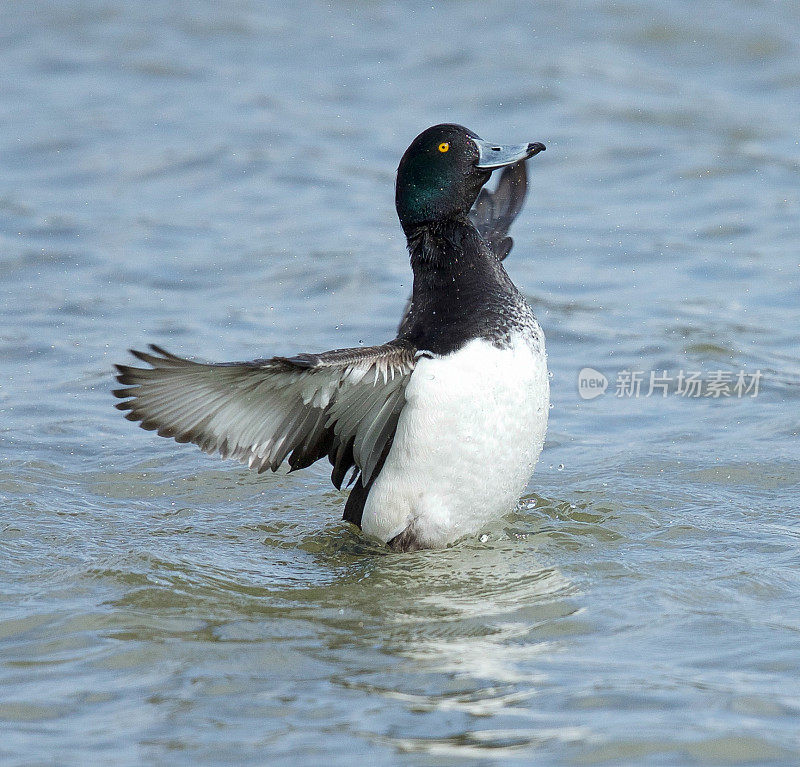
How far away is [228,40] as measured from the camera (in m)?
15.0

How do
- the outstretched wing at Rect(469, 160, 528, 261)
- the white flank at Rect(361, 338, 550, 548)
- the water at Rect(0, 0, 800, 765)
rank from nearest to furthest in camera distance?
1. the water at Rect(0, 0, 800, 765)
2. the white flank at Rect(361, 338, 550, 548)
3. the outstretched wing at Rect(469, 160, 528, 261)

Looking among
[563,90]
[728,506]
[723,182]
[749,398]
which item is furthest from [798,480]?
[563,90]

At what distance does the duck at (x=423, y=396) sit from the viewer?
494 centimetres

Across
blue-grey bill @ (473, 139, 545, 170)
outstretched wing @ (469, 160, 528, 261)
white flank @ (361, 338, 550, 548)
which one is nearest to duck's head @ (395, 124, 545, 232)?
blue-grey bill @ (473, 139, 545, 170)

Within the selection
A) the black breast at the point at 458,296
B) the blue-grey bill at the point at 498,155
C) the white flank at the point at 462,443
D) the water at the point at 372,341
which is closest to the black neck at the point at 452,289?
the black breast at the point at 458,296

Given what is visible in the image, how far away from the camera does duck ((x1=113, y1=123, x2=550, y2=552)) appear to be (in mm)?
4941

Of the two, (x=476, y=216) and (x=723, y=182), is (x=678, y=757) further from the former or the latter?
(x=723, y=182)

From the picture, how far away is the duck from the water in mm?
324

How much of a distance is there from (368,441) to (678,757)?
2.04 metres

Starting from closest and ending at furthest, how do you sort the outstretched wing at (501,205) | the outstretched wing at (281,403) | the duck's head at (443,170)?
1. the outstretched wing at (281,403)
2. the duck's head at (443,170)
3. the outstretched wing at (501,205)

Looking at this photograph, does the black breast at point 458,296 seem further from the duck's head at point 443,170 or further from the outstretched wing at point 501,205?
the outstretched wing at point 501,205

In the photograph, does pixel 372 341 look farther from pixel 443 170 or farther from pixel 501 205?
pixel 443 170

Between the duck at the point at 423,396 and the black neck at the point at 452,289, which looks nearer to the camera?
the duck at the point at 423,396

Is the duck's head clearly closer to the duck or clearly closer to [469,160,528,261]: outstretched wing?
the duck
